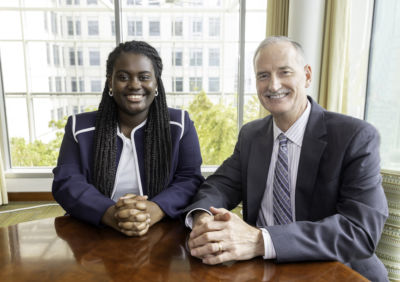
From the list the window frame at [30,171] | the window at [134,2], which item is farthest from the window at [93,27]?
the window at [134,2]

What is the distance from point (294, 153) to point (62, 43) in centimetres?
344

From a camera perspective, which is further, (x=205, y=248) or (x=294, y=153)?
(x=294, y=153)

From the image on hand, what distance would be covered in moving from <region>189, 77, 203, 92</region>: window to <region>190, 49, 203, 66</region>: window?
183 millimetres

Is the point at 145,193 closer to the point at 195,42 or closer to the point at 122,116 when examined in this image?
the point at 122,116

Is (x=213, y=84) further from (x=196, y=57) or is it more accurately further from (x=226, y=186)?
(x=226, y=186)

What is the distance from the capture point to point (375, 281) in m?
1.16

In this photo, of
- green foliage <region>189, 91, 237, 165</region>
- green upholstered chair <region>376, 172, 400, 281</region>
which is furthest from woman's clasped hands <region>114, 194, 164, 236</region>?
green foliage <region>189, 91, 237, 165</region>

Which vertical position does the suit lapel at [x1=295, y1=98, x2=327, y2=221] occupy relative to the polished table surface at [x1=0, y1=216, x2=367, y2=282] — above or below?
above

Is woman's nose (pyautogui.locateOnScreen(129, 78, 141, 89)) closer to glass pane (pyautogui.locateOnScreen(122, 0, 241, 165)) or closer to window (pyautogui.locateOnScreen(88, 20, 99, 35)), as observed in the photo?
glass pane (pyautogui.locateOnScreen(122, 0, 241, 165))

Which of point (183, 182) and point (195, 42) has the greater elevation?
point (195, 42)

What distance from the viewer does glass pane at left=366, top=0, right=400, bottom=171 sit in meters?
2.43

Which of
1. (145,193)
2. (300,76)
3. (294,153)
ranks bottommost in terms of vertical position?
(145,193)

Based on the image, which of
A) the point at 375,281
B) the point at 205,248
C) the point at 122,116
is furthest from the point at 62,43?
the point at 375,281

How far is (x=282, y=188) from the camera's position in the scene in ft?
4.30
